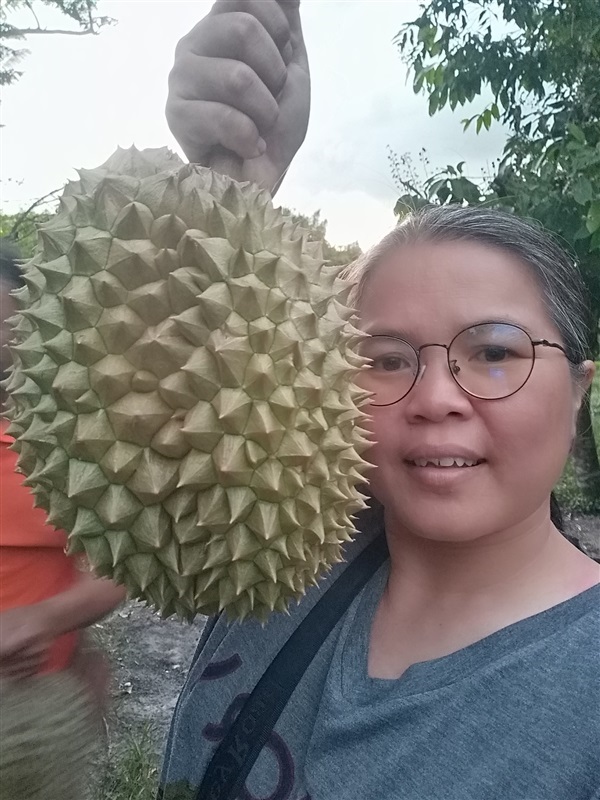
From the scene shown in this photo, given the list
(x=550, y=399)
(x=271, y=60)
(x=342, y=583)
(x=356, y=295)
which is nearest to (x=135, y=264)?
(x=271, y=60)

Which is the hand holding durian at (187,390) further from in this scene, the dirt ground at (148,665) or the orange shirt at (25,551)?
the dirt ground at (148,665)

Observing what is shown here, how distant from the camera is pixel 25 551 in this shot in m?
0.78

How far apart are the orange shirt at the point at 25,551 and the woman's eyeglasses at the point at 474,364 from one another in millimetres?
444

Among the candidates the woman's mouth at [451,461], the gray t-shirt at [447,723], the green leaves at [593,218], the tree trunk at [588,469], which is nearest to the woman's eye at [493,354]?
the woman's mouth at [451,461]

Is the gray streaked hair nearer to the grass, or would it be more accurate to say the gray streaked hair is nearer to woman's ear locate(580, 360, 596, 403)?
woman's ear locate(580, 360, 596, 403)

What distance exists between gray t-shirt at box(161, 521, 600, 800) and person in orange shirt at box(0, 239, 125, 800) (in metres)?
0.38

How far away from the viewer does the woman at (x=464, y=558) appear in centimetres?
78

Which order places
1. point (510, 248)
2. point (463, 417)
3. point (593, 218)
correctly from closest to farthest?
point (463, 417) → point (510, 248) → point (593, 218)

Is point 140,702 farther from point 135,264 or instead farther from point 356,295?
point 135,264

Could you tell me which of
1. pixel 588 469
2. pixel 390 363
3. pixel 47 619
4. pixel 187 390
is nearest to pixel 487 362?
pixel 390 363

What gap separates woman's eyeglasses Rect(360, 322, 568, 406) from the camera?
806 mm

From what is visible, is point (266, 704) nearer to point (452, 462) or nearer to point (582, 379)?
point (452, 462)

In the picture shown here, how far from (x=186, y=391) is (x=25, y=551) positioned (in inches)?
14.0

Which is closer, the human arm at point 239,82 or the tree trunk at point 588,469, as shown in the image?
the human arm at point 239,82
